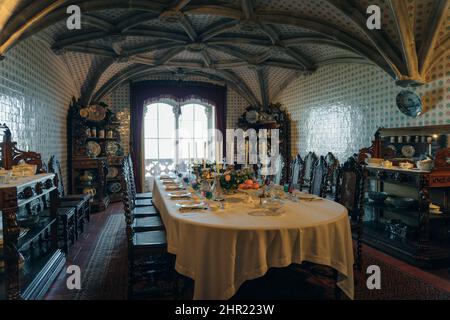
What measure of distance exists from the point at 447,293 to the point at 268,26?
4445 mm

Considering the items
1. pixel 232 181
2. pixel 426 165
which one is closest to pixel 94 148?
pixel 232 181

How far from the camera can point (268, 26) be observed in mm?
5398

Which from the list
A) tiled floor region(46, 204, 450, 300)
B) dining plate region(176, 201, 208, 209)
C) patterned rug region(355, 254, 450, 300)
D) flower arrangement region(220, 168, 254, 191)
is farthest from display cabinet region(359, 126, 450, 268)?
dining plate region(176, 201, 208, 209)

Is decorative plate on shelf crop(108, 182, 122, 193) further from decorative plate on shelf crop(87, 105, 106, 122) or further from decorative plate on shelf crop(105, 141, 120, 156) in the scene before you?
decorative plate on shelf crop(87, 105, 106, 122)

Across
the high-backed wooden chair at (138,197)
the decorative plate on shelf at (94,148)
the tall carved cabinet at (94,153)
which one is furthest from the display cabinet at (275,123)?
the decorative plate on shelf at (94,148)

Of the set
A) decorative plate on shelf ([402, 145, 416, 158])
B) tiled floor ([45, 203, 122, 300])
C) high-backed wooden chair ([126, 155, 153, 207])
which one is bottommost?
tiled floor ([45, 203, 122, 300])

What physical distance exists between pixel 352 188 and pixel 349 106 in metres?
2.87

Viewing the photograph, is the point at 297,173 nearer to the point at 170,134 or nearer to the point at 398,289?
the point at 398,289

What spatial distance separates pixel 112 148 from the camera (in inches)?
334

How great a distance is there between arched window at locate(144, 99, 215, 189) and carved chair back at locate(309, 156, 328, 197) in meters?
5.32

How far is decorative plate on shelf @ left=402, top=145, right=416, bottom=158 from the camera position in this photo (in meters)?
4.81

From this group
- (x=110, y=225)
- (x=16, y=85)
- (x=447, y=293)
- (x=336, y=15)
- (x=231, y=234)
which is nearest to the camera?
(x=231, y=234)
